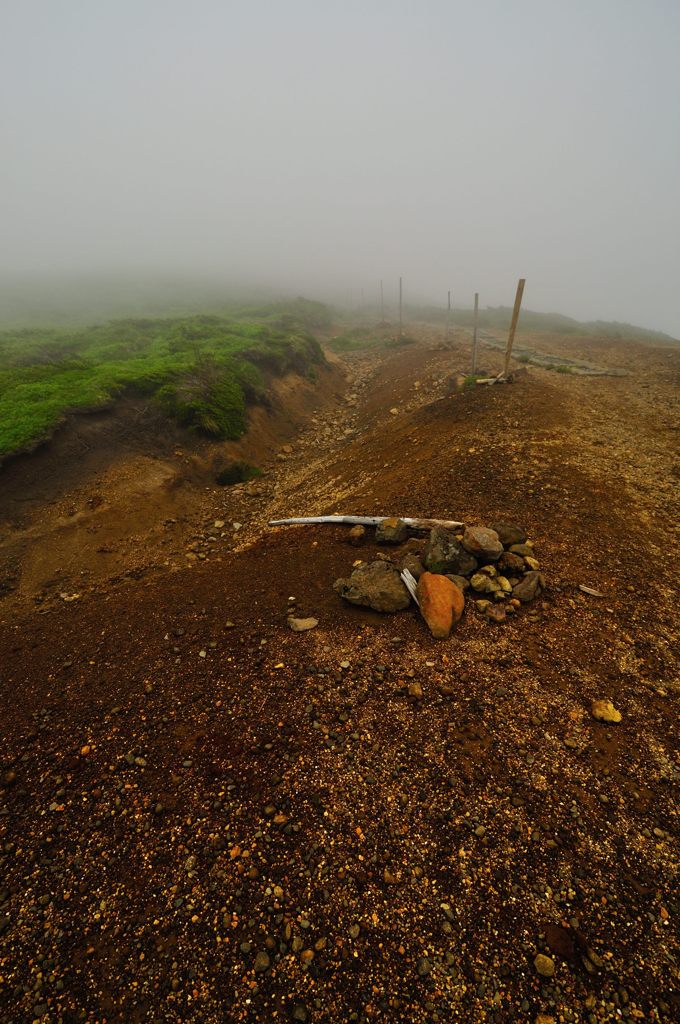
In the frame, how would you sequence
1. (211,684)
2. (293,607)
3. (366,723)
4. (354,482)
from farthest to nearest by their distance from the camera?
(354,482), (293,607), (211,684), (366,723)

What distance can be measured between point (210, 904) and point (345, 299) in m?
120

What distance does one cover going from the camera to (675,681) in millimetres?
4488

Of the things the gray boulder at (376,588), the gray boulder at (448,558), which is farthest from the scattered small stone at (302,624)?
the gray boulder at (448,558)

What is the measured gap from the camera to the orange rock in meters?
5.25

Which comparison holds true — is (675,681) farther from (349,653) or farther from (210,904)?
(210,904)

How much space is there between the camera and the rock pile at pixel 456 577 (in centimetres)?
546

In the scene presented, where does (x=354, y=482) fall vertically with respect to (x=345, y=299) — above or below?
below

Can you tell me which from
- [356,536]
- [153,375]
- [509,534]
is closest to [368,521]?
[356,536]

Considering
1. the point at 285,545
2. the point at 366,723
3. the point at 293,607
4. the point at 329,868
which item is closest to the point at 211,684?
the point at 293,607

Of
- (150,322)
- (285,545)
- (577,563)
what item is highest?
(150,322)

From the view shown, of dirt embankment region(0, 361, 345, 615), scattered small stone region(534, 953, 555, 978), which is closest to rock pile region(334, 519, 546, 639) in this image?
scattered small stone region(534, 953, 555, 978)

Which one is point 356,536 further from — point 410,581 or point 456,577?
point 456,577

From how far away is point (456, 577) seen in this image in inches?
232

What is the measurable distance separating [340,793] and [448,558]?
347 centimetres
